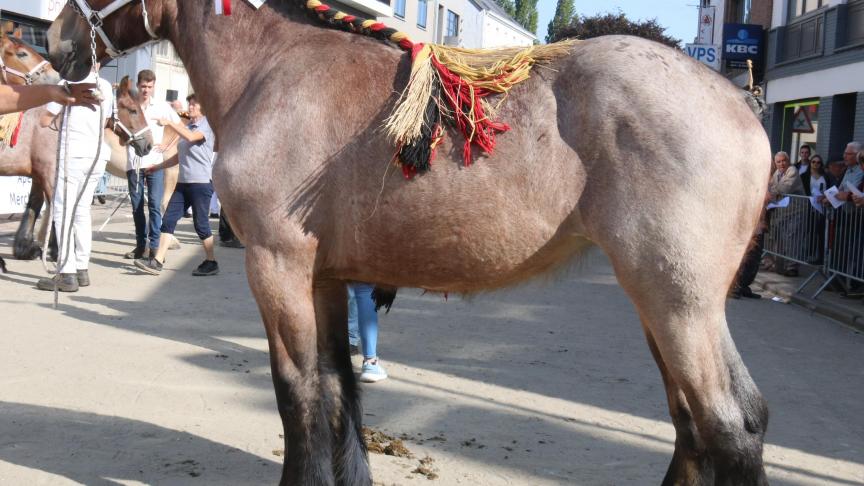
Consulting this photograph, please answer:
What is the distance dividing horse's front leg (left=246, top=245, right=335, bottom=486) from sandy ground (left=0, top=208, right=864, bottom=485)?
1.96 ft

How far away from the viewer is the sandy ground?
4613 millimetres

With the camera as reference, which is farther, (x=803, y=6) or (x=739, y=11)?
(x=739, y=11)

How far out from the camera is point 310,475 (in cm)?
383

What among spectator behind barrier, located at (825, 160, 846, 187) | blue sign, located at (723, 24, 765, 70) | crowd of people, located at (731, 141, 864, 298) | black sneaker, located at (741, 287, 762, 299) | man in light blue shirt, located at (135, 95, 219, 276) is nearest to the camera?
crowd of people, located at (731, 141, 864, 298)

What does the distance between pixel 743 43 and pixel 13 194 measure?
20.6 m

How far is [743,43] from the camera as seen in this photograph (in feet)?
85.9

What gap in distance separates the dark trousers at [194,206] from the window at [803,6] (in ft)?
57.6

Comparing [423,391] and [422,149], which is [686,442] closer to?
[422,149]

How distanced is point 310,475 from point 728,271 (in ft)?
6.35

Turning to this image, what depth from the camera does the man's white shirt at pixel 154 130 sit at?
11492 mm

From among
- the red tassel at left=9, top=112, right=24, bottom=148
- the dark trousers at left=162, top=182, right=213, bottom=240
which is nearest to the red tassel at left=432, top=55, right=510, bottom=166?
the dark trousers at left=162, top=182, right=213, bottom=240

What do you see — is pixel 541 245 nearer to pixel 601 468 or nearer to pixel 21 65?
pixel 601 468

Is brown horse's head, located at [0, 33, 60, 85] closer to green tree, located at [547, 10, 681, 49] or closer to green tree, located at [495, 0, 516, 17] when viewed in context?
green tree, located at [547, 10, 681, 49]

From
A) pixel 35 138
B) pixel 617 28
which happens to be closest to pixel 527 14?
pixel 617 28
